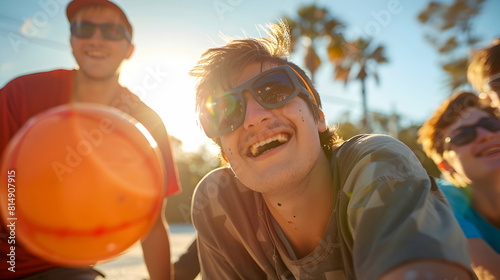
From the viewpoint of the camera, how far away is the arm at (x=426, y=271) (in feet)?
3.72

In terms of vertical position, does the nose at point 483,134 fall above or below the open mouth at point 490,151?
above

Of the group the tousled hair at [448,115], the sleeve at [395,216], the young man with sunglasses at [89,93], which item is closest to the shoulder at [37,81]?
the young man with sunglasses at [89,93]

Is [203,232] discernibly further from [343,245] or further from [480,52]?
[480,52]

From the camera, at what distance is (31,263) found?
86.4 inches

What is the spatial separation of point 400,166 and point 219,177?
153 centimetres

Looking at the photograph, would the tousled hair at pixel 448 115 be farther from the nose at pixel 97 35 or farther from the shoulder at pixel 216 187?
the nose at pixel 97 35

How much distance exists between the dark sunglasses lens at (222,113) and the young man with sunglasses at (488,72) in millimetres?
2623

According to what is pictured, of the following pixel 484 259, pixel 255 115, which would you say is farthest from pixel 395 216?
pixel 484 259

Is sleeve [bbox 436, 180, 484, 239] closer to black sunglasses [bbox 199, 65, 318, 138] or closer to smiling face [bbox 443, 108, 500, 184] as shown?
smiling face [bbox 443, 108, 500, 184]

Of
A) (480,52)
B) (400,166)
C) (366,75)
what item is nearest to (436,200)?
(400,166)

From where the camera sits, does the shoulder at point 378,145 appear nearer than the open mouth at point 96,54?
Yes

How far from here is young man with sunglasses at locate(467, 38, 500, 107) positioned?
320 centimetres

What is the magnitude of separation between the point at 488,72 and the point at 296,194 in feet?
9.19

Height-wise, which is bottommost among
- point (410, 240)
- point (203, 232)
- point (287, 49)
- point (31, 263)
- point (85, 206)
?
point (203, 232)
